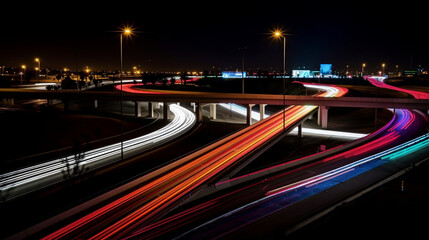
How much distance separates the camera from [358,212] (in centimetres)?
1507

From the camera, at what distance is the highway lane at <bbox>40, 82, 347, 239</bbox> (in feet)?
45.0

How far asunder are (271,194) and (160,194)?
598 centimetres

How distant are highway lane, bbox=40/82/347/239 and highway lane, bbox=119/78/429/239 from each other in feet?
2.99

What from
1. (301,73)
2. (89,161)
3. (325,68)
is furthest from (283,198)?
(301,73)

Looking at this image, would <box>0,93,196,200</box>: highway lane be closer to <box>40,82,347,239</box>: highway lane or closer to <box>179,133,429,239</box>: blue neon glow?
<box>40,82,347,239</box>: highway lane

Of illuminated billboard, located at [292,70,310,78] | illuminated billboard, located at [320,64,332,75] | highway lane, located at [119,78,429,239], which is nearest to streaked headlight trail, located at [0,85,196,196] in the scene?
highway lane, located at [119,78,429,239]

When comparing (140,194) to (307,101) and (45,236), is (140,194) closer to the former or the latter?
(45,236)

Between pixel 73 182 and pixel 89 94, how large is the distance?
40381 mm

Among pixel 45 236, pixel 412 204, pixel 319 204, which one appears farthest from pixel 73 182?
pixel 412 204

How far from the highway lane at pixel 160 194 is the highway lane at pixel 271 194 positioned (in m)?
0.91

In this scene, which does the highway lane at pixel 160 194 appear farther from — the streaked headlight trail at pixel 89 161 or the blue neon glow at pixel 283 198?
the streaked headlight trail at pixel 89 161

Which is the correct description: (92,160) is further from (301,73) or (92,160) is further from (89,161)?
(301,73)

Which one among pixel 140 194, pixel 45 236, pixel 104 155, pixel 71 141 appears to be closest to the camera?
pixel 45 236

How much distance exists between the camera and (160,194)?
57.2 feet
